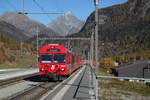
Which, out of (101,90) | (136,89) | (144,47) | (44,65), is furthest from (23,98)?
(144,47)

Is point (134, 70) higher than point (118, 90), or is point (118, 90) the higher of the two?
point (118, 90)

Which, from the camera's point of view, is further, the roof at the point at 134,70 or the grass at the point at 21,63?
the roof at the point at 134,70

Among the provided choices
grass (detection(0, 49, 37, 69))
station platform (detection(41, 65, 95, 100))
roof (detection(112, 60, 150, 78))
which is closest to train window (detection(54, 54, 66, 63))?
station platform (detection(41, 65, 95, 100))

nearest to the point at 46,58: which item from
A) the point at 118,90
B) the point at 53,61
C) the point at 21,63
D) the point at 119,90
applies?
the point at 53,61

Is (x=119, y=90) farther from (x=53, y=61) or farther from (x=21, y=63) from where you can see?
(x=21, y=63)

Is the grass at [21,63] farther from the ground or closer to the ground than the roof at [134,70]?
farther from the ground

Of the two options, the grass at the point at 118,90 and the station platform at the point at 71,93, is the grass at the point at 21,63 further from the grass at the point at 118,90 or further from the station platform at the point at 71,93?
the grass at the point at 118,90

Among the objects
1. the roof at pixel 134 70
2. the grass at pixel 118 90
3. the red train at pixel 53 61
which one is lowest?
the roof at pixel 134 70

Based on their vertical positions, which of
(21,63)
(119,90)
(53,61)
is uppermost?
(53,61)

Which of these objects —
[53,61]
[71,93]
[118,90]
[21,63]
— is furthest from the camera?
[21,63]

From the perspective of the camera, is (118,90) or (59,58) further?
(59,58)

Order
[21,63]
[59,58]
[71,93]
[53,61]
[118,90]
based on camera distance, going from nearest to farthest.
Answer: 1. [118,90]
2. [71,93]
3. [53,61]
4. [59,58]
5. [21,63]

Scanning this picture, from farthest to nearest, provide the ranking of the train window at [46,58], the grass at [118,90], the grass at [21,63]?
the grass at [21,63] → the train window at [46,58] → the grass at [118,90]

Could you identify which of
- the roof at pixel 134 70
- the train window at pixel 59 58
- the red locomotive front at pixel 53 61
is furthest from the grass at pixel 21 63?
the train window at pixel 59 58
